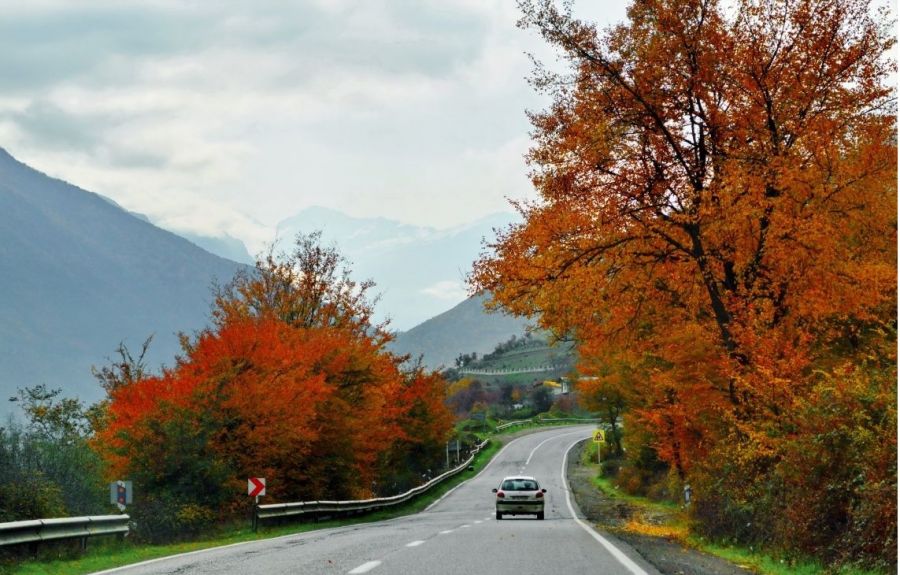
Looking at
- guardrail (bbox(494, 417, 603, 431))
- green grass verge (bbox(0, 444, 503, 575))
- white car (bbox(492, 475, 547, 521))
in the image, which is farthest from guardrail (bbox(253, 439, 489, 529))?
guardrail (bbox(494, 417, 603, 431))

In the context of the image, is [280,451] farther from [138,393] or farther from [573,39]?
[573,39]

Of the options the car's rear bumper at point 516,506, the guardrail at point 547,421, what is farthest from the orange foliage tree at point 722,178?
the guardrail at point 547,421

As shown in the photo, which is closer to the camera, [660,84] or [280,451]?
[660,84]

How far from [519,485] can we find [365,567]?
→ 21740 millimetres

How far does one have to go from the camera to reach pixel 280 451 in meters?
31.3

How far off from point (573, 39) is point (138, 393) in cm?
1632

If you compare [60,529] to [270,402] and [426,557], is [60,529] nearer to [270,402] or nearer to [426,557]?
[426,557]

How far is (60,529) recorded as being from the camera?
16812 mm

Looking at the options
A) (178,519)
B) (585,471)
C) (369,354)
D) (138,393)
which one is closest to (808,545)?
(178,519)

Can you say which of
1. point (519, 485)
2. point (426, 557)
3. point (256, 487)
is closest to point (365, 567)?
point (426, 557)

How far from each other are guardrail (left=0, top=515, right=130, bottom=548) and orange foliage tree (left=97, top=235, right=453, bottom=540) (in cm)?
649

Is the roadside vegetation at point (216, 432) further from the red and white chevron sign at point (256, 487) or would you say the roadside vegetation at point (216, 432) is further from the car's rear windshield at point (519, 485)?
the car's rear windshield at point (519, 485)

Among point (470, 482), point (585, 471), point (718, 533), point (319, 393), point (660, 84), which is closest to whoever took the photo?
point (718, 533)

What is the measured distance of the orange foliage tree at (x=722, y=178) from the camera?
19312 millimetres
